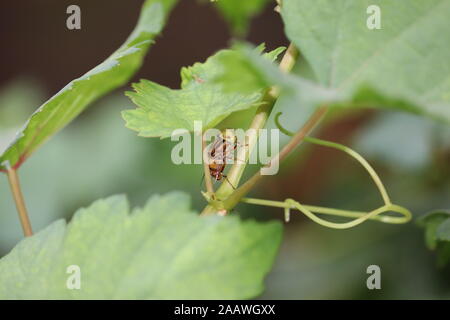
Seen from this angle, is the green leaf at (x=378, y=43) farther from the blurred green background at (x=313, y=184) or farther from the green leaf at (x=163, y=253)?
the blurred green background at (x=313, y=184)

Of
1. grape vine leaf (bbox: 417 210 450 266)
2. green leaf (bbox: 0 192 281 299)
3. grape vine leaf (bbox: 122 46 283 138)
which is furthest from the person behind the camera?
grape vine leaf (bbox: 417 210 450 266)

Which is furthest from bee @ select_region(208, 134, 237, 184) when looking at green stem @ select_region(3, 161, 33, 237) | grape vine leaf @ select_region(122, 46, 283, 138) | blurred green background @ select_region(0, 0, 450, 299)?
blurred green background @ select_region(0, 0, 450, 299)

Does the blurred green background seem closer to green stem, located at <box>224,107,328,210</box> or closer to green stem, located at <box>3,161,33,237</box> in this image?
green stem, located at <box>3,161,33,237</box>

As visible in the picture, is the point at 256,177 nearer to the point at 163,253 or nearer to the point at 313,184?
the point at 163,253

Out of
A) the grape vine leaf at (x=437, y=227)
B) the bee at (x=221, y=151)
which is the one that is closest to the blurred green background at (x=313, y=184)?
the grape vine leaf at (x=437, y=227)

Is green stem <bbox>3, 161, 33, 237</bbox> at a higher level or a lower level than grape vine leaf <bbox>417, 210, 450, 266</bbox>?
higher

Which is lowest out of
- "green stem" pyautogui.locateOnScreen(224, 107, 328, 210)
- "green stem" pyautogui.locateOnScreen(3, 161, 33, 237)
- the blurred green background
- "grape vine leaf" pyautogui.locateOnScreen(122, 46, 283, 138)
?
the blurred green background
